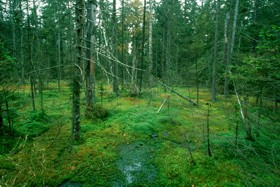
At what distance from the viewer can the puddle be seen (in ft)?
17.0

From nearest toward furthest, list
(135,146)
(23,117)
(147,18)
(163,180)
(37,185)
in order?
(37,185)
(163,180)
(135,146)
(23,117)
(147,18)

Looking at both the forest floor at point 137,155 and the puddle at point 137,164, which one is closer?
the forest floor at point 137,155

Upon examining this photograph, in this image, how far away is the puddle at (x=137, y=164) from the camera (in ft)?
17.0

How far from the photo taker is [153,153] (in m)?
Answer: 6.58

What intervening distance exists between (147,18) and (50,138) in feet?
63.7

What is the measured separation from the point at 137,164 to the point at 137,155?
53 cm

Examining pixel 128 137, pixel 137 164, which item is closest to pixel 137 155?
pixel 137 164

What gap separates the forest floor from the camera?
16.6ft

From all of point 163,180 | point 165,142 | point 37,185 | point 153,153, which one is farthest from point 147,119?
point 37,185

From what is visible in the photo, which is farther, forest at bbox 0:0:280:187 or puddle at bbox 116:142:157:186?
puddle at bbox 116:142:157:186

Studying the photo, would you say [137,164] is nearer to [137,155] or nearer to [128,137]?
[137,155]

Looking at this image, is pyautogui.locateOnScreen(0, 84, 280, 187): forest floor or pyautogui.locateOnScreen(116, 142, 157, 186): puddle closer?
pyautogui.locateOnScreen(0, 84, 280, 187): forest floor

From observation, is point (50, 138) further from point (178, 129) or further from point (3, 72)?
point (178, 129)

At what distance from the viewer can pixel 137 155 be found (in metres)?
6.48
